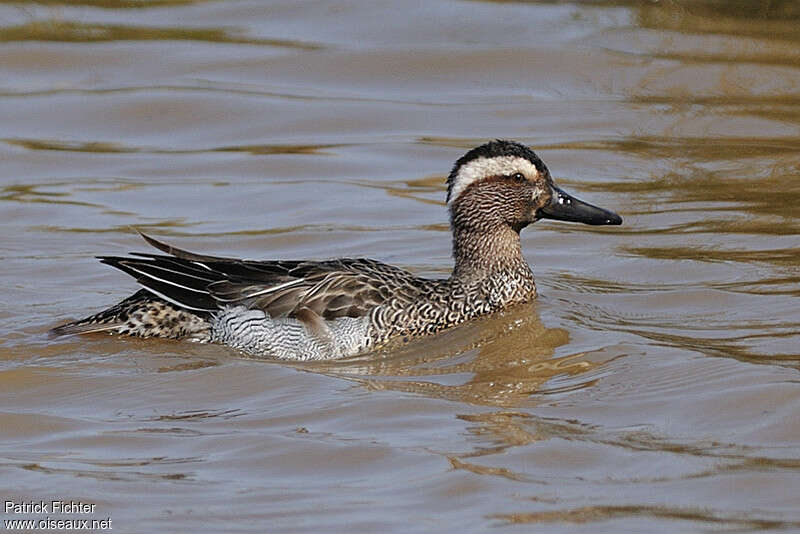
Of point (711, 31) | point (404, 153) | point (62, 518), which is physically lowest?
point (62, 518)

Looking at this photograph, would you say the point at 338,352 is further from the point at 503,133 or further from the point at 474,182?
the point at 503,133

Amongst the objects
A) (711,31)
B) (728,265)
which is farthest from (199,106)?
(728,265)

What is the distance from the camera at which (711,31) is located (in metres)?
13.8

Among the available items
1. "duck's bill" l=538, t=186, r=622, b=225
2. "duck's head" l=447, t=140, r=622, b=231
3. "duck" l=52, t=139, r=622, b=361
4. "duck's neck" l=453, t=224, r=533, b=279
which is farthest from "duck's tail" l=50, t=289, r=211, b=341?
"duck's bill" l=538, t=186, r=622, b=225

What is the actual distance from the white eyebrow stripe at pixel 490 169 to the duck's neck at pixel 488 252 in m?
0.28

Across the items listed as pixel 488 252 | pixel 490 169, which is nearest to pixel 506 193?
pixel 490 169

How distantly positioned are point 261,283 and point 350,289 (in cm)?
47

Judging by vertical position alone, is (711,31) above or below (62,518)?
above

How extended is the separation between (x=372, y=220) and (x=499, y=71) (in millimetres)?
3443

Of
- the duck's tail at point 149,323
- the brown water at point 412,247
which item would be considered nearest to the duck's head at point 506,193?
the brown water at point 412,247

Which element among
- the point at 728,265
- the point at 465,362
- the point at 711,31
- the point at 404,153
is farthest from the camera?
the point at 711,31

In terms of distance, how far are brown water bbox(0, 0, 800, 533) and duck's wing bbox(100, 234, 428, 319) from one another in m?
0.29

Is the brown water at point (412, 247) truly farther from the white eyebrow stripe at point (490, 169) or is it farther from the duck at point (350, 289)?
the white eyebrow stripe at point (490, 169)

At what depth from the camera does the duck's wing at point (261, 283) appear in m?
8.02
